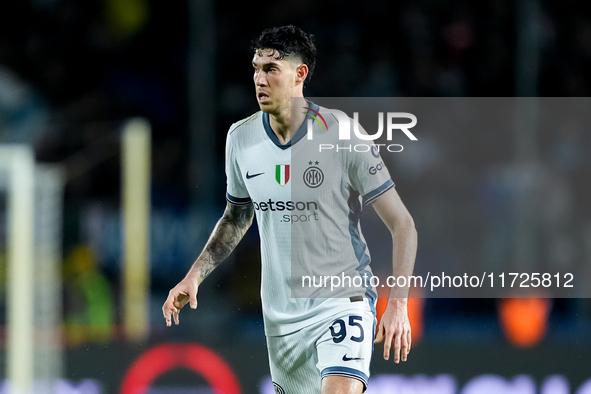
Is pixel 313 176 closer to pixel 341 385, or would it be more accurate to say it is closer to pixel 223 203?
pixel 341 385

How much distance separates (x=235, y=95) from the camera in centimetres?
633

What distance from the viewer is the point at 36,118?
22.0 feet

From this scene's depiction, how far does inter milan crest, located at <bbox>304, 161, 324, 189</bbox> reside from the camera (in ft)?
10.9

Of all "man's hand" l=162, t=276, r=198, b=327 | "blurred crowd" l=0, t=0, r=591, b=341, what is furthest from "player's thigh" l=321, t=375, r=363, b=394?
"blurred crowd" l=0, t=0, r=591, b=341

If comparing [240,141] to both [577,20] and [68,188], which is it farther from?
[577,20]

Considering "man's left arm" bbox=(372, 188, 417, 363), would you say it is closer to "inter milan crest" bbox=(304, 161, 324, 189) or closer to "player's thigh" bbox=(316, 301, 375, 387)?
"player's thigh" bbox=(316, 301, 375, 387)

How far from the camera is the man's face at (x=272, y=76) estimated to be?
3293mm

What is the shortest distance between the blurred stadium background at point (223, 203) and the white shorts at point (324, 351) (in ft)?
3.94

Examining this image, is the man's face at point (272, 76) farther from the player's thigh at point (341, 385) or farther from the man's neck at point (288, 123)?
the player's thigh at point (341, 385)

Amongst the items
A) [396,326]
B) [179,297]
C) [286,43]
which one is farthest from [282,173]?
[396,326]

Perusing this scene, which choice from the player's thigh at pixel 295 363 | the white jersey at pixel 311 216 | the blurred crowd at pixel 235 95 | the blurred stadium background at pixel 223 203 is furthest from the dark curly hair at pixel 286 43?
the blurred crowd at pixel 235 95

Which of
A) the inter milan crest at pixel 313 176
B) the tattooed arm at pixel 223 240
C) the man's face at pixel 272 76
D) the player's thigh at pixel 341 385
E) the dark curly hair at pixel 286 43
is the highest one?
the dark curly hair at pixel 286 43

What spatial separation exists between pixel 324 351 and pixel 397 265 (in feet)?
1.41

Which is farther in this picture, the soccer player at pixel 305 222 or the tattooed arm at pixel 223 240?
the tattooed arm at pixel 223 240
